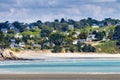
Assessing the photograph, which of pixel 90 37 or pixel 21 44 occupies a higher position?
pixel 90 37

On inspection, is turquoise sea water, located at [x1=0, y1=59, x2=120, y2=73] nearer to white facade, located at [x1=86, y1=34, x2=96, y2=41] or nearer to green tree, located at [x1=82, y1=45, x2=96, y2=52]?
green tree, located at [x1=82, y1=45, x2=96, y2=52]

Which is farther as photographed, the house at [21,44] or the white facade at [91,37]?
the white facade at [91,37]

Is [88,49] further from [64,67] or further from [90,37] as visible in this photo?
[64,67]

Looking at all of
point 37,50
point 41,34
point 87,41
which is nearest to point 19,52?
point 37,50

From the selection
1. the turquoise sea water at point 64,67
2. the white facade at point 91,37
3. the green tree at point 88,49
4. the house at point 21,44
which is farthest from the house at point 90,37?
the turquoise sea water at point 64,67

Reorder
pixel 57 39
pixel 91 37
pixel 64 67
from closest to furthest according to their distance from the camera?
pixel 64 67, pixel 57 39, pixel 91 37

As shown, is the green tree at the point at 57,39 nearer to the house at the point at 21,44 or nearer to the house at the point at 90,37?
the house at the point at 90,37

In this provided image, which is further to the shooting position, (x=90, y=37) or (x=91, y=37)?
(x=90, y=37)

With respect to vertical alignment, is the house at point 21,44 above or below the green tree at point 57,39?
below

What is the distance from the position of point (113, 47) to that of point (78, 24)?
7537 cm

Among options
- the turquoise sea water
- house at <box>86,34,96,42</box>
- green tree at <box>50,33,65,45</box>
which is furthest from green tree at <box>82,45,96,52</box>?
the turquoise sea water

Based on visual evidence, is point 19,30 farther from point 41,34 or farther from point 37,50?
point 37,50

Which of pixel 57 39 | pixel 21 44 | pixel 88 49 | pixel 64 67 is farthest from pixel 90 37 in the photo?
pixel 64 67

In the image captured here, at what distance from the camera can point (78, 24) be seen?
198 metres
